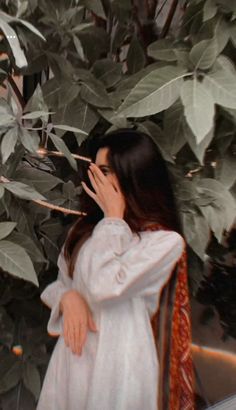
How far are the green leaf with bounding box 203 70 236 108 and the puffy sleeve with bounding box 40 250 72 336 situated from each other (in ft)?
0.96

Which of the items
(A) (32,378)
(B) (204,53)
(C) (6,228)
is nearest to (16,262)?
(C) (6,228)

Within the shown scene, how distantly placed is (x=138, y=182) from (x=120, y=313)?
16cm

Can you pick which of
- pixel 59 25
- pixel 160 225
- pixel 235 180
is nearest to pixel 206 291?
pixel 235 180

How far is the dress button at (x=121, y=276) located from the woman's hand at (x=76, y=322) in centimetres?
6

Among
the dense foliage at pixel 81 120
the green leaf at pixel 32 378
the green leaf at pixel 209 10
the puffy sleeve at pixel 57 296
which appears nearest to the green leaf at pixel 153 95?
the dense foliage at pixel 81 120

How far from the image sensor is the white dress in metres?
0.64

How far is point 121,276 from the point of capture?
63 cm

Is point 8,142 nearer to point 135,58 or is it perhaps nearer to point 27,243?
point 27,243

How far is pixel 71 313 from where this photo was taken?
0.66 metres

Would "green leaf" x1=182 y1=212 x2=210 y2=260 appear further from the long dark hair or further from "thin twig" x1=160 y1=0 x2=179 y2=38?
"thin twig" x1=160 y1=0 x2=179 y2=38

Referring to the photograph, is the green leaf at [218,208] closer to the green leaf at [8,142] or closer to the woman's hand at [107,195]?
the woman's hand at [107,195]

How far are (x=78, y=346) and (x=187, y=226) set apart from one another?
23cm

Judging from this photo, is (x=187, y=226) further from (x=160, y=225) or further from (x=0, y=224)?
(x=0, y=224)

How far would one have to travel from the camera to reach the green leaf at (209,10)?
29.9 inches
